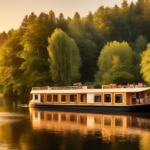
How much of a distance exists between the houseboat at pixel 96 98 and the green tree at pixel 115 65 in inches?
1413

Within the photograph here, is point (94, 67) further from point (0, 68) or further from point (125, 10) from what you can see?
point (125, 10)

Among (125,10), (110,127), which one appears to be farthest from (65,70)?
(125,10)

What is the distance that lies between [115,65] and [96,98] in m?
40.7

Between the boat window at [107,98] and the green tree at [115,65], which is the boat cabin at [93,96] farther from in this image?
the green tree at [115,65]

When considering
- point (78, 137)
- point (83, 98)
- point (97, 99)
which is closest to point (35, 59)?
point (83, 98)

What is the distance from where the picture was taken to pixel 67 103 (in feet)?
148

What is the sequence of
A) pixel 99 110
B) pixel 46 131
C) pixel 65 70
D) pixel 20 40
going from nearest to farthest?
pixel 46 131 < pixel 99 110 < pixel 65 70 < pixel 20 40

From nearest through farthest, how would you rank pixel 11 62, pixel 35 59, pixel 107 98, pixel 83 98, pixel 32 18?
1. pixel 107 98
2. pixel 83 98
3. pixel 35 59
4. pixel 11 62
5. pixel 32 18

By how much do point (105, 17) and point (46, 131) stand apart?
378ft

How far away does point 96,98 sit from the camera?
42781 millimetres

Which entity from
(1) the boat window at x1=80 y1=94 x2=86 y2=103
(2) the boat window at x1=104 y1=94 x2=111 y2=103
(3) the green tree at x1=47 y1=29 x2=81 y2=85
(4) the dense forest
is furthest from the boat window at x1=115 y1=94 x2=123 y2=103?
(3) the green tree at x1=47 y1=29 x2=81 y2=85

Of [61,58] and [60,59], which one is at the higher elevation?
[61,58]

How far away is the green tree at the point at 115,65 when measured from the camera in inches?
3228

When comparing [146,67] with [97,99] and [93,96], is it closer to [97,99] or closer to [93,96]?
[97,99]
